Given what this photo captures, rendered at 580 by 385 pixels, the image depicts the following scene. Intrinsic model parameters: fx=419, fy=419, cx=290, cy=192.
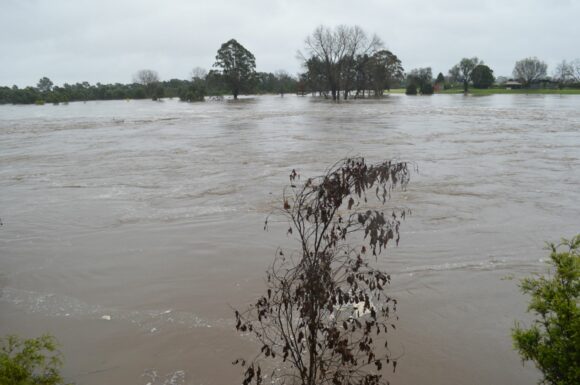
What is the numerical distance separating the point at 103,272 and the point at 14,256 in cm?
179

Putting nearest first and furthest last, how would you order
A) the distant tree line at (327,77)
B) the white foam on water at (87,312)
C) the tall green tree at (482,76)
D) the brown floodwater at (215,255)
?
the brown floodwater at (215,255) < the white foam on water at (87,312) < the distant tree line at (327,77) < the tall green tree at (482,76)

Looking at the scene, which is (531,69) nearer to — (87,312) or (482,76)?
(482,76)

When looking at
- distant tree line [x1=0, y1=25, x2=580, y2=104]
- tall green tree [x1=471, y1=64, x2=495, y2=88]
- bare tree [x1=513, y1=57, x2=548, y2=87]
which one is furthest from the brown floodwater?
bare tree [x1=513, y1=57, x2=548, y2=87]

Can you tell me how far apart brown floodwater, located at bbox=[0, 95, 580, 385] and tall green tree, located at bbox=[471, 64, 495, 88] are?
9845 cm

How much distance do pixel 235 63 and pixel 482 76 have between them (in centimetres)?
6307

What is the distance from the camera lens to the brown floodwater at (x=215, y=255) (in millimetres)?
3984

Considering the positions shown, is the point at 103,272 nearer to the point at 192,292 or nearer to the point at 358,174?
the point at 192,292

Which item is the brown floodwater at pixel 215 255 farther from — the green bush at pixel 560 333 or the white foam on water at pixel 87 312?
the green bush at pixel 560 333

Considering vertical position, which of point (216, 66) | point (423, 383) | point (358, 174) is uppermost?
point (216, 66)

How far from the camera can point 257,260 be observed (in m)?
6.09

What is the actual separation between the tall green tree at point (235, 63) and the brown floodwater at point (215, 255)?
207ft

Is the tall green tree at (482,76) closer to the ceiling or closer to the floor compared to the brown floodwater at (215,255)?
closer to the ceiling

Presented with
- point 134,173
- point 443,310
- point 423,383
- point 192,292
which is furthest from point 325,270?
point 134,173

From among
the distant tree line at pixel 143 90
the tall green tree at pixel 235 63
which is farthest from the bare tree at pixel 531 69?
the tall green tree at pixel 235 63
